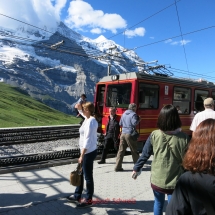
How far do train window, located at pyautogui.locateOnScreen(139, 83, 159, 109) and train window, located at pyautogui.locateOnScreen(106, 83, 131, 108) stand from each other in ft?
1.51

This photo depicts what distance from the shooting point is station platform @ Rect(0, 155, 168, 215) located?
402 centimetres

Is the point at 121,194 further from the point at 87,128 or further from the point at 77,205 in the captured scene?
the point at 87,128

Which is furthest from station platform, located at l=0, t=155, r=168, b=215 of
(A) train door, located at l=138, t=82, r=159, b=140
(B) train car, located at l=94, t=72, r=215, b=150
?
(B) train car, located at l=94, t=72, r=215, b=150

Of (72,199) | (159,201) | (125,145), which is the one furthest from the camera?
(125,145)

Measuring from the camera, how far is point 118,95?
9211 millimetres

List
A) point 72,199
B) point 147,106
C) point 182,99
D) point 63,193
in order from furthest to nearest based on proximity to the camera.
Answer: point 182,99
point 147,106
point 63,193
point 72,199

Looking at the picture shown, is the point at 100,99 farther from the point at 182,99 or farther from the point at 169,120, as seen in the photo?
the point at 169,120

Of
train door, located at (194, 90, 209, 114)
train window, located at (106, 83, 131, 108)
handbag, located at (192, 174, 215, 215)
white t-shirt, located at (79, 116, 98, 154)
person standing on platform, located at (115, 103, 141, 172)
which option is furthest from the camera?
train door, located at (194, 90, 209, 114)

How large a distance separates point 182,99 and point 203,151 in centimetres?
858

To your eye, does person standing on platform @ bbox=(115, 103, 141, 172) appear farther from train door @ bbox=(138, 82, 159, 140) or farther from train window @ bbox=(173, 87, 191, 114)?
Result: train window @ bbox=(173, 87, 191, 114)

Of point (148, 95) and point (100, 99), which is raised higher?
point (148, 95)

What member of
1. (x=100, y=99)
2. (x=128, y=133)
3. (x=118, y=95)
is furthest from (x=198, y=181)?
(x=100, y=99)

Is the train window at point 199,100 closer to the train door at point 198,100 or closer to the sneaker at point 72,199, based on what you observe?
the train door at point 198,100

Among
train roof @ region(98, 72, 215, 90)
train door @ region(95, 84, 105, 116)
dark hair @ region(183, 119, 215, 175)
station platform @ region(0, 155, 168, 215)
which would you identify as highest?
train roof @ region(98, 72, 215, 90)
